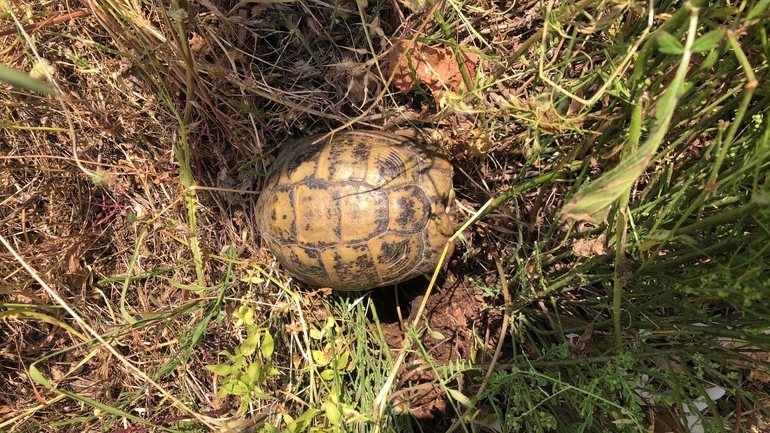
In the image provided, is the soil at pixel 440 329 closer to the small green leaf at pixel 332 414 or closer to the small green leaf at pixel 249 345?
the small green leaf at pixel 332 414

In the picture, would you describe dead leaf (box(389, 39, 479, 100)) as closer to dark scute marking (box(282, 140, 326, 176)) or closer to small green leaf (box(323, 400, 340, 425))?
dark scute marking (box(282, 140, 326, 176))

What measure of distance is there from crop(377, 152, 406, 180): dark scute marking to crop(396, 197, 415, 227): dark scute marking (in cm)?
13

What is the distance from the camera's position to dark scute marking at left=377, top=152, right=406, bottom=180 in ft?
6.64

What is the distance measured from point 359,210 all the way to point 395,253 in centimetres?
28

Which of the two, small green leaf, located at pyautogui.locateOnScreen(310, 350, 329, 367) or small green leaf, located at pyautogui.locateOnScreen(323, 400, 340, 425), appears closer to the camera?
small green leaf, located at pyautogui.locateOnScreen(323, 400, 340, 425)

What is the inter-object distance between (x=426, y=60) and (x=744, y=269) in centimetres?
157

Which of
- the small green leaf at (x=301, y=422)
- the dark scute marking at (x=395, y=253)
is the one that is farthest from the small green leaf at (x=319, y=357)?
the dark scute marking at (x=395, y=253)

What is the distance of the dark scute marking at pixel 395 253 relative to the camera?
2.02 metres

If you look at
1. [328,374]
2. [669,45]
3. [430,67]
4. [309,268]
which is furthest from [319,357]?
[669,45]

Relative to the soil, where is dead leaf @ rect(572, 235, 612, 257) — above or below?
above

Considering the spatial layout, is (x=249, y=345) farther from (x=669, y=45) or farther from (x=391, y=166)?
(x=669, y=45)

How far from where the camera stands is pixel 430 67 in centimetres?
208

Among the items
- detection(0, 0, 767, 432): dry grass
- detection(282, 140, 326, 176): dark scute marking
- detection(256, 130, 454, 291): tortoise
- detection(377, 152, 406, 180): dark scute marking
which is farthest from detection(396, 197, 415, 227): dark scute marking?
detection(282, 140, 326, 176): dark scute marking

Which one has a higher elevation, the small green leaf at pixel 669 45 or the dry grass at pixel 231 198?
the small green leaf at pixel 669 45
